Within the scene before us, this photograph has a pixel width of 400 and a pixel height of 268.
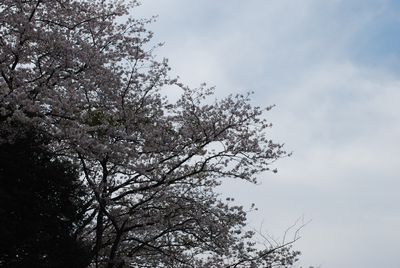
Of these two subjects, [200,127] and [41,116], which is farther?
[200,127]

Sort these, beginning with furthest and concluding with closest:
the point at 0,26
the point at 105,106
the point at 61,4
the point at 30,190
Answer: the point at 105,106, the point at 61,4, the point at 0,26, the point at 30,190

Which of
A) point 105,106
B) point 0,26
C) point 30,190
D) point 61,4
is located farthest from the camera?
point 105,106

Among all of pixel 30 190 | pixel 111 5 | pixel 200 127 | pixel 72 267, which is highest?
pixel 111 5

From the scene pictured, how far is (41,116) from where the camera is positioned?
28.9 feet

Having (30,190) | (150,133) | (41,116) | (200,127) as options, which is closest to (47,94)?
(41,116)

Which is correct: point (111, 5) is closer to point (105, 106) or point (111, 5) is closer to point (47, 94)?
point (105, 106)

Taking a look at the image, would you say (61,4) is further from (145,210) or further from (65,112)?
(145,210)

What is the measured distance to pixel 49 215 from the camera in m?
8.76

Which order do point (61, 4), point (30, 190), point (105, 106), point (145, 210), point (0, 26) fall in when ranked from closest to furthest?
point (30, 190)
point (0, 26)
point (61, 4)
point (105, 106)
point (145, 210)

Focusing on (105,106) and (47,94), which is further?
(105,106)

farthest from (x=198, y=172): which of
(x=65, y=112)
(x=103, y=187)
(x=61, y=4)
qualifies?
(x=61, y=4)

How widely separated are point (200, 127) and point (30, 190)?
383cm

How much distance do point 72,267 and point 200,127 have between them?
381 cm

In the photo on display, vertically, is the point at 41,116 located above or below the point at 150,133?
below
